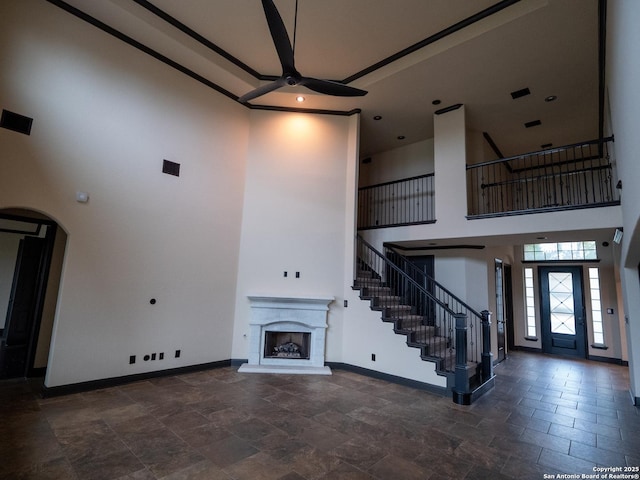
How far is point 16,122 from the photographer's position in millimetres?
3850

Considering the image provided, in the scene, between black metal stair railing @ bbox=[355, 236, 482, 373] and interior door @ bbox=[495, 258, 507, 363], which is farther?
interior door @ bbox=[495, 258, 507, 363]

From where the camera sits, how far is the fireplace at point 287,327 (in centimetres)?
586

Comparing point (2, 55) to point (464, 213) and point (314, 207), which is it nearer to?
point (314, 207)

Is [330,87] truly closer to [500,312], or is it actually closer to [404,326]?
[404,326]

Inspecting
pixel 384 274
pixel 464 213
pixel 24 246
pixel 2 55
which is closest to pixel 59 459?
pixel 24 246

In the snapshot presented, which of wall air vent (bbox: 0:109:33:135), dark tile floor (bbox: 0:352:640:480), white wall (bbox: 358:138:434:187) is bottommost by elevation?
dark tile floor (bbox: 0:352:640:480)

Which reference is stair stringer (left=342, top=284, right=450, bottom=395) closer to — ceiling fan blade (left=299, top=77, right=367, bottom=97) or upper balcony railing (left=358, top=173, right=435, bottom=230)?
upper balcony railing (left=358, top=173, right=435, bottom=230)

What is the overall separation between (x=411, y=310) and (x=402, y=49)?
4.67 meters

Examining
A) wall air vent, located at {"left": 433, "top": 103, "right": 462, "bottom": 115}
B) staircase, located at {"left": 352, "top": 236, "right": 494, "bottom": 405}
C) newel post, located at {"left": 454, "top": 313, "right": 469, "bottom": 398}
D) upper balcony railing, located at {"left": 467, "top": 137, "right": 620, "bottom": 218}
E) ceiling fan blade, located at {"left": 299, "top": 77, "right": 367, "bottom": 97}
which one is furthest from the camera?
wall air vent, located at {"left": 433, "top": 103, "right": 462, "bottom": 115}

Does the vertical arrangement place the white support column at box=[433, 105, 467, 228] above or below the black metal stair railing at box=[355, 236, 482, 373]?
above

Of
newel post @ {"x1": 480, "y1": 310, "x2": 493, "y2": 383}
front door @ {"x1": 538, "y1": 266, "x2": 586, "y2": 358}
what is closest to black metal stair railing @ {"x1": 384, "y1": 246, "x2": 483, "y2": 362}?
newel post @ {"x1": 480, "y1": 310, "x2": 493, "y2": 383}

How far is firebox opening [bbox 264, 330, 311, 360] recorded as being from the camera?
6.02m

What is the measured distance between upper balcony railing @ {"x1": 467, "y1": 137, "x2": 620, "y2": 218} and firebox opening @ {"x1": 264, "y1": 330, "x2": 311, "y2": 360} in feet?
12.8

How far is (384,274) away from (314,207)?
2043 mm
